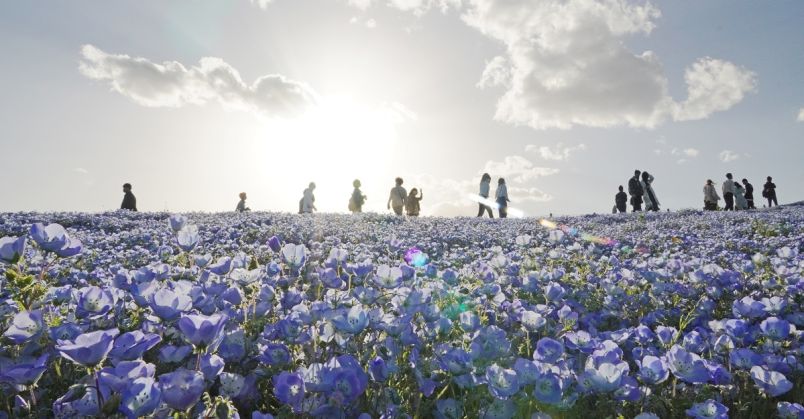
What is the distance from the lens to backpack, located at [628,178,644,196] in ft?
89.8

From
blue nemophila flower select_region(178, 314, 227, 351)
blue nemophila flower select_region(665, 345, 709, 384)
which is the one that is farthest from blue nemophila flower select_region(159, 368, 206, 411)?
blue nemophila flower select_region(665, 345, 709, 384)

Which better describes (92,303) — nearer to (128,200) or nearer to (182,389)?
(182,389)

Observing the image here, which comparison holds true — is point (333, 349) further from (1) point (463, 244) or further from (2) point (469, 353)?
(1) point (463, 244)

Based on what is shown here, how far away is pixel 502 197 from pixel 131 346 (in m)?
24.3

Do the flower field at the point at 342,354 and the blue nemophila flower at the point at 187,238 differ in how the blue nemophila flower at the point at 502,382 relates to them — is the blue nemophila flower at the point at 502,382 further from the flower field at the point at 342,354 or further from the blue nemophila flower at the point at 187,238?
the blue nemophila flower at the point at 187,238

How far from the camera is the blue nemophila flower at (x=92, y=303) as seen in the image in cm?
231

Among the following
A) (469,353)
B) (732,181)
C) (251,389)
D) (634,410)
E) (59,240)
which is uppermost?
(732,181)

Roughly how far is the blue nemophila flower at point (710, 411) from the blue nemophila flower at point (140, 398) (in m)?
2.15

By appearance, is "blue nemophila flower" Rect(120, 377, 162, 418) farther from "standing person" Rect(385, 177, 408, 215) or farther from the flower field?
"standing person" Rect(385, 177, 408, 215)

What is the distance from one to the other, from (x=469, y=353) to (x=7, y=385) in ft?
6.12

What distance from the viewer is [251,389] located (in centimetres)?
228

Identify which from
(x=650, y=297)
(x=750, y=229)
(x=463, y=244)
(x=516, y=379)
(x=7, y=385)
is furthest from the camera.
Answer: (x=750, y=229)

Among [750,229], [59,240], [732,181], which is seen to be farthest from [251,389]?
[732,181]

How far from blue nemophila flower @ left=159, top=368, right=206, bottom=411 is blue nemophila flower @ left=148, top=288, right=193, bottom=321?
0.43 m
